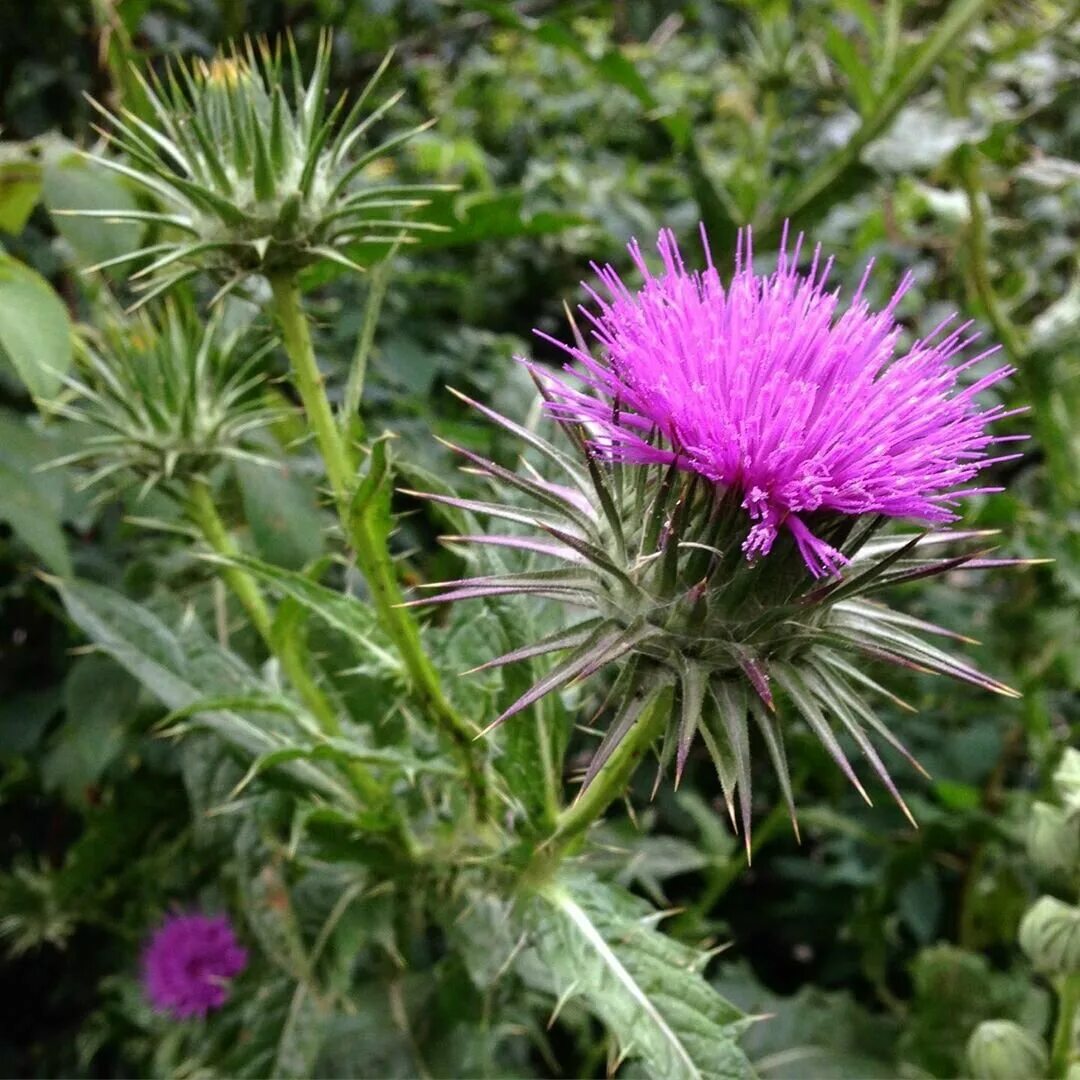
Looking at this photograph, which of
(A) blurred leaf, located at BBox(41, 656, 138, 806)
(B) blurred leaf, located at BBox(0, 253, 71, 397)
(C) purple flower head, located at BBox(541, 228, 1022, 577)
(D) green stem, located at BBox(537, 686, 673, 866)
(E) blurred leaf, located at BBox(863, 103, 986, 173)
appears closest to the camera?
(C) purple flower head, located at BBox(541, 228, 1022, 577)

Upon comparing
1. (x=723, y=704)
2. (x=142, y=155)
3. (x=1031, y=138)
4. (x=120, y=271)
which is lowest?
(x=723, y=704)

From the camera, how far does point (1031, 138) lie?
431 centimetres

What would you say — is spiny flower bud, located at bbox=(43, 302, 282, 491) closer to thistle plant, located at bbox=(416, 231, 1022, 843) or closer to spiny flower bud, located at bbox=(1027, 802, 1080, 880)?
thistle plant, located at bbox=(416, 231, 1022, 843)

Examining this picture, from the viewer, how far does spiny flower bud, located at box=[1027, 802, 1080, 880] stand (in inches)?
69.8

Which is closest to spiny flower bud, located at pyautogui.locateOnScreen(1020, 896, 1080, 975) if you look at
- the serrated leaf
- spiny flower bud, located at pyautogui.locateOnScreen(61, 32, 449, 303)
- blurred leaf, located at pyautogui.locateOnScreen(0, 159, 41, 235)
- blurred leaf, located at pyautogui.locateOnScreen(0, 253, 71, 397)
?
the serrated leaf

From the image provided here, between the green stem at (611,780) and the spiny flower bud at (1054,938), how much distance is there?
800 mm

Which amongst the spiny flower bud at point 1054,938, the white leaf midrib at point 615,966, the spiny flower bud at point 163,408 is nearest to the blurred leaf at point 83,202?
the spiny flower bud at point 163,408

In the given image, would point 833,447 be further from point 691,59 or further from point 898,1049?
point 691,59

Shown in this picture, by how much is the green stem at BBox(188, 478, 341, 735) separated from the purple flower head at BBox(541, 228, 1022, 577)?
2.31ft

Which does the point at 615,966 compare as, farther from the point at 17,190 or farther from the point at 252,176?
the point at 17,190

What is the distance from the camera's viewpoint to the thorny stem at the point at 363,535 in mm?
1558

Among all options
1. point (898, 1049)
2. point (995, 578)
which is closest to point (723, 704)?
point (898, 1049)

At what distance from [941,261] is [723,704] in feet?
11.0

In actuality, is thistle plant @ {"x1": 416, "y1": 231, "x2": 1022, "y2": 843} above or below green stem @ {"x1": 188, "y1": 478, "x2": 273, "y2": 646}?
above
